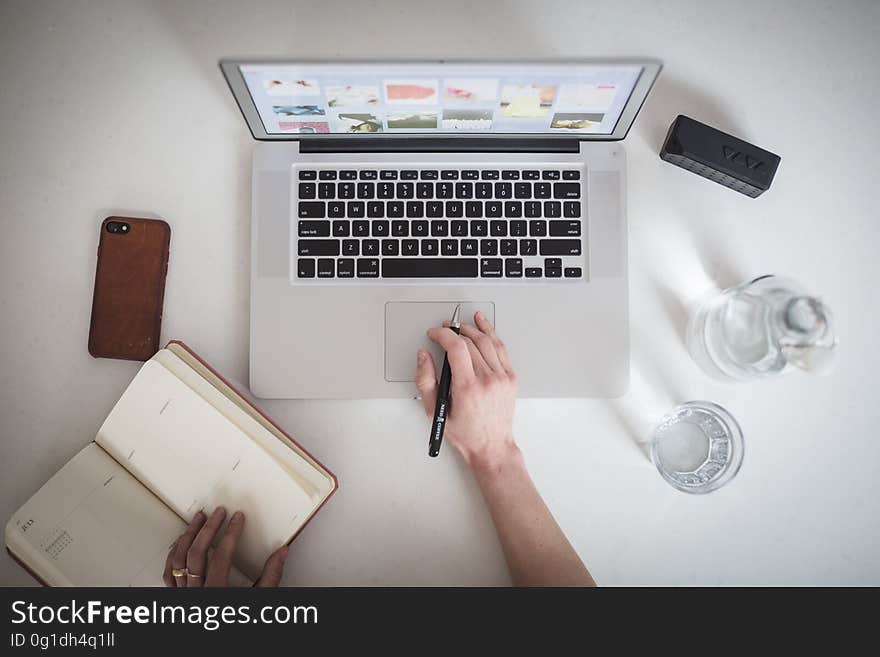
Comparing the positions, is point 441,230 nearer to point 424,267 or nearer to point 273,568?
point 424,267

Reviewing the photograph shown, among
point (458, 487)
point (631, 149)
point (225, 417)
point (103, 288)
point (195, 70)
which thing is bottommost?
point (458, 487)

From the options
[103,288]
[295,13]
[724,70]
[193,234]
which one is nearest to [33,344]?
[103,288]

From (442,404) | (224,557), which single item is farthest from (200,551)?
(442,404)

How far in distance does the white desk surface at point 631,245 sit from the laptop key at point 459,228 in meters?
0.26

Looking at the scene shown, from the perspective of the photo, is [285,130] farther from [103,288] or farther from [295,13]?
[103,288]

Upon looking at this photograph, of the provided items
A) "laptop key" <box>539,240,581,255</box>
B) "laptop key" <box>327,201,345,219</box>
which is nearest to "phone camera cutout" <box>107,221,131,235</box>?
"laptop key" <box>327,201,345,219</box>

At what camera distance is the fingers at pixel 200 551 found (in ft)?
2.46

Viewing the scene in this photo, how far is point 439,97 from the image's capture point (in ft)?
2.44

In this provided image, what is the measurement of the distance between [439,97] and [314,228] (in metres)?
0.25

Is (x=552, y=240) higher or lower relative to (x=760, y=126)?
lower

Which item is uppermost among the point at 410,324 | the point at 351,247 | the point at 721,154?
the point at 721,154

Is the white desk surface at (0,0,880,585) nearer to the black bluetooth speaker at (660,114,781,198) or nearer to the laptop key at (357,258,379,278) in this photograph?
the black bluetooth speaker at (660,114,781,198)

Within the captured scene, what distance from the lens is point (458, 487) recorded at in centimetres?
85

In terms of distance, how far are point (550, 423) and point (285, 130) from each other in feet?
1.86
